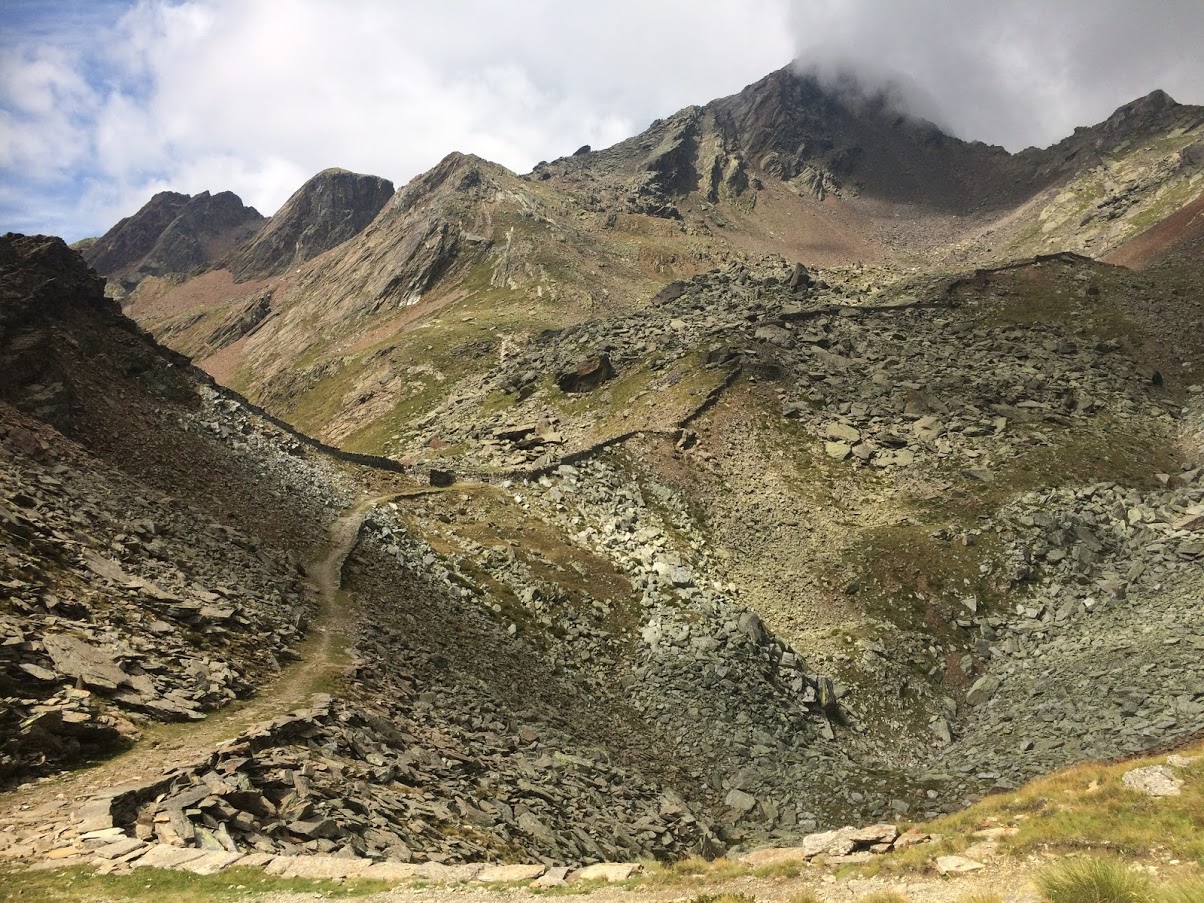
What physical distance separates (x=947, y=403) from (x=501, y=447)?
40.3 metres

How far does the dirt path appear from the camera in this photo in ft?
50.8

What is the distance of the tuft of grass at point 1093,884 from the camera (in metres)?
10.6

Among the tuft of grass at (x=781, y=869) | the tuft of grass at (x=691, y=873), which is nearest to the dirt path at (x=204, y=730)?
the tuft of grass at (x=691, y=873)

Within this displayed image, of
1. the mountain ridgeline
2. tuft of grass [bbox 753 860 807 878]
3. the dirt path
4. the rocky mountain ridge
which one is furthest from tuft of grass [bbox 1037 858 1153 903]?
the rocky mountain ridge

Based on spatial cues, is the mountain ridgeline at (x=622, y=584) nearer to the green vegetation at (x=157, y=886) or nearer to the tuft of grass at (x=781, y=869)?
the green vegetation at (x=157, y=886)

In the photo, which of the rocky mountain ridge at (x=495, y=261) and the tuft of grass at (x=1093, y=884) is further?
the rocky mountain ridge at (x=495, y=261)

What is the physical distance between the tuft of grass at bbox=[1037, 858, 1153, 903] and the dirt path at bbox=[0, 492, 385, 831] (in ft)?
65.3

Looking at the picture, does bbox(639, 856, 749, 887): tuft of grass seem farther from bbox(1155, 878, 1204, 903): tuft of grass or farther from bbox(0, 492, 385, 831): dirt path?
bbox(0, 492, 385, 831): dirt path

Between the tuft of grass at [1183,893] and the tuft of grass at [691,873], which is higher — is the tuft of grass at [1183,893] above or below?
above

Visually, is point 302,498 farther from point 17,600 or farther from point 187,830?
point 187,830

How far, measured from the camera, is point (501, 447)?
64.7 metres

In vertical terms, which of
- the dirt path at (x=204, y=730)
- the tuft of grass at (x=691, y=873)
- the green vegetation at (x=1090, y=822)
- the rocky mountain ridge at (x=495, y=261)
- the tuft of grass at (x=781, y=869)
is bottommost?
the green vegetation at (x=1090, y=822)

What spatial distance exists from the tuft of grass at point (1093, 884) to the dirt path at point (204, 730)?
19912 mm

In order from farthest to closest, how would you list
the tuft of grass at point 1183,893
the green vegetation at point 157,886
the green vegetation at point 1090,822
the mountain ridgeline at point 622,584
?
the mountain ridgeline at point 622,584, the green vegetation at point 1090,822, the green vegetation at point 157,886, the tuft of grass at point 1183,893
